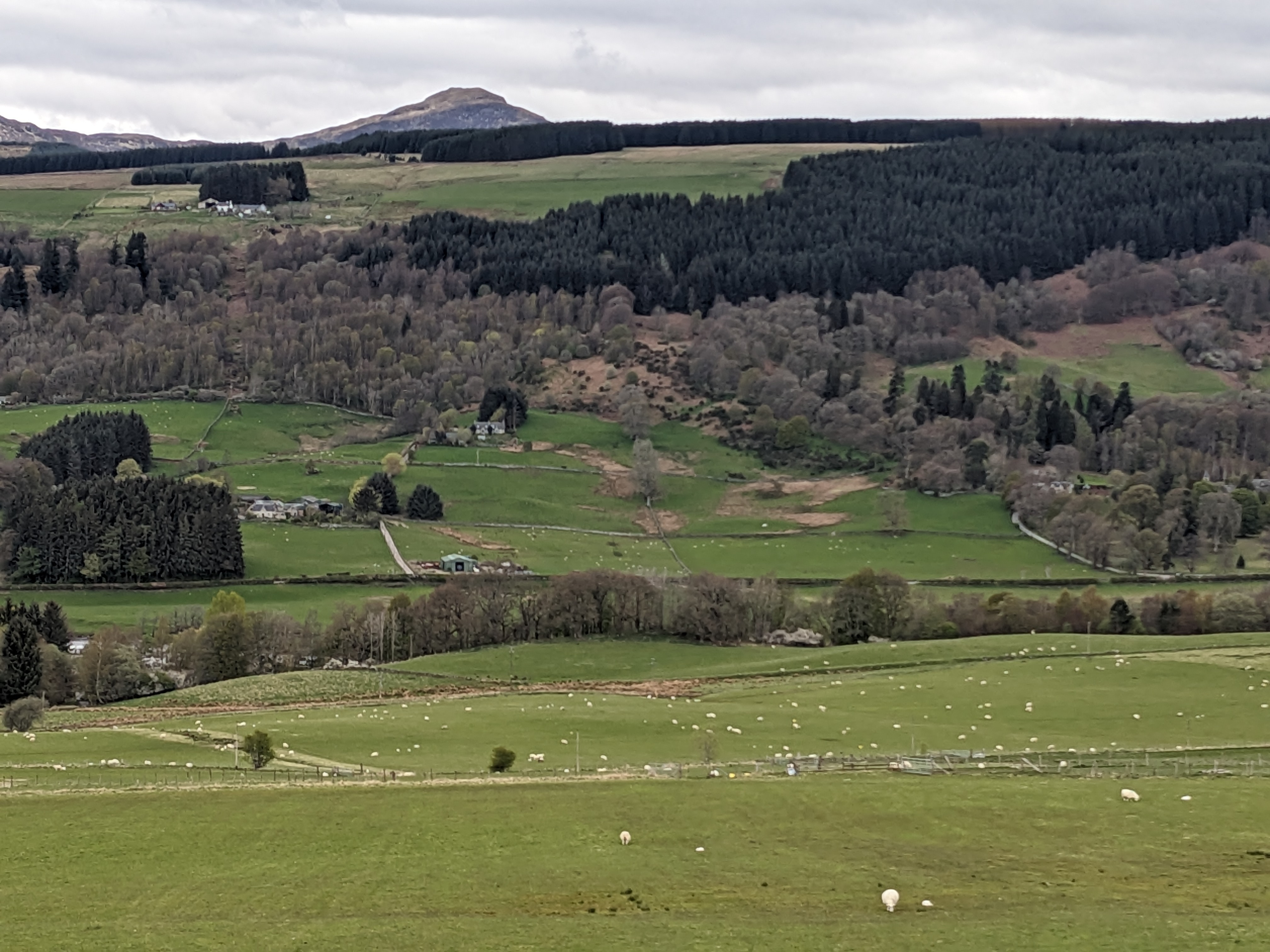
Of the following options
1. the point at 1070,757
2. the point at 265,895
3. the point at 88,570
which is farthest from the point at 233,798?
the point at 88,570

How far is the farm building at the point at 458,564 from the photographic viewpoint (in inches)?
5694

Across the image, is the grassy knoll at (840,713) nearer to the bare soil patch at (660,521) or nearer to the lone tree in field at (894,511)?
the lone tree in field at (894,511)

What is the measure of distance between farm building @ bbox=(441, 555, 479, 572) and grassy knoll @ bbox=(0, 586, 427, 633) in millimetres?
7681

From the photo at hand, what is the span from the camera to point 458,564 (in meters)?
146

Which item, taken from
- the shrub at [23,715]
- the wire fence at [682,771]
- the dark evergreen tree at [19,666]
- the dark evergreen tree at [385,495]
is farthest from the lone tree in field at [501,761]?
the dark evergreen tree at [385,495]

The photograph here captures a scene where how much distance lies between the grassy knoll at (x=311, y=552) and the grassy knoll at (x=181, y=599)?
13.2 ft

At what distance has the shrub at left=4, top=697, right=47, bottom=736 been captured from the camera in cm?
7469

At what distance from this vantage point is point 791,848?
43.0 metres

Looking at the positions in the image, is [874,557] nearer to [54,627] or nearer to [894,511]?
[894,511]

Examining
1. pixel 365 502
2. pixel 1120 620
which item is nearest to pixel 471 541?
pixel 365 502

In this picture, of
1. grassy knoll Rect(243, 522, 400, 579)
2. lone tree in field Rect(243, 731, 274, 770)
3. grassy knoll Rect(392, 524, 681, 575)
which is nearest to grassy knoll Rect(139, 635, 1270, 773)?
lone tree in field Rect(243, 731, 274, 770)

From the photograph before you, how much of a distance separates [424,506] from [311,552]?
21758 mm

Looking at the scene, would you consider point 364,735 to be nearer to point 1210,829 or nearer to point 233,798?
point 233,798

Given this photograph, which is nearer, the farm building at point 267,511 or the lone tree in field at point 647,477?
the farm building at point 267,511
